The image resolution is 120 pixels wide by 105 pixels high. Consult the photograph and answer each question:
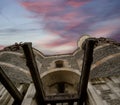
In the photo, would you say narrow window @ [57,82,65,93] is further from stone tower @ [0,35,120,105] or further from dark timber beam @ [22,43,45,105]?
dark timber beam @ [22,43,45,105]

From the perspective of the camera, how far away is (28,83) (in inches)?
348

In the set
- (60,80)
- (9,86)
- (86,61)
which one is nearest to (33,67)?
(9,86)

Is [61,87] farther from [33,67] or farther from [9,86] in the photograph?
[33,67]

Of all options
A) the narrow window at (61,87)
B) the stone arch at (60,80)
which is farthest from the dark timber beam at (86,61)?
the narrow window at (61,87)

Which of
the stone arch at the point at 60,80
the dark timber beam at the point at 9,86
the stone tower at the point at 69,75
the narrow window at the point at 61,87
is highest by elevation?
the dark timber beam at the point at 9,86

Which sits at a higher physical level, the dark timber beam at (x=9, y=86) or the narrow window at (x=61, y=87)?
the dark timber beam at (x=9, y=86)

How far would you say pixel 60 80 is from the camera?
11.0 m

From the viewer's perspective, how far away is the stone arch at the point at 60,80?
1060cm

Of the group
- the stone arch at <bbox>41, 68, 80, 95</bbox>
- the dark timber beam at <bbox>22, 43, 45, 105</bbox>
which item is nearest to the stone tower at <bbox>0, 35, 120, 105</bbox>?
the stone arch at <bbox>41, 68, 80, 95</bbox>

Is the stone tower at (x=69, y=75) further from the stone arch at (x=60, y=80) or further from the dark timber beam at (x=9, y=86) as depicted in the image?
the dark timber beam at (x=9, y=86)

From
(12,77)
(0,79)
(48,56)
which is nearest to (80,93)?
(0,79)

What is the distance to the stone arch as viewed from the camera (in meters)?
10.6

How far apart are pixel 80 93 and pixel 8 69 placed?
4.25 meters

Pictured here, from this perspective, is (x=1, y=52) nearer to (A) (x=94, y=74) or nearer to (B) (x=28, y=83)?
(B) (x=28, y=83)
